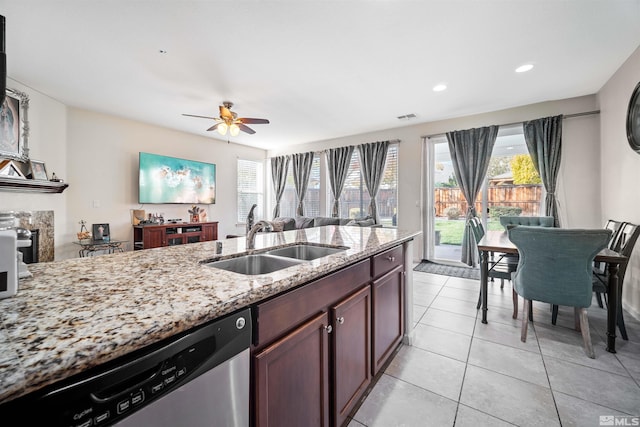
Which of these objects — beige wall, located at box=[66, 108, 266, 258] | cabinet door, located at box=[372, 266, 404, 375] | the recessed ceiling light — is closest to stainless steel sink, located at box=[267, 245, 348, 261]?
cabinet door, located at box=[372, 266, 404, 375]

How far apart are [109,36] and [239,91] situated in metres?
1.41

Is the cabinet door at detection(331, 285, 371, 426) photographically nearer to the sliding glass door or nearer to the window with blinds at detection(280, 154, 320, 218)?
the sliding glass door

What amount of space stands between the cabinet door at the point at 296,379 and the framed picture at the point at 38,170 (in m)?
4.38

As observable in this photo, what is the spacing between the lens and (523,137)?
13.7ft

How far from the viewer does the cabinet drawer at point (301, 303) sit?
837 mm

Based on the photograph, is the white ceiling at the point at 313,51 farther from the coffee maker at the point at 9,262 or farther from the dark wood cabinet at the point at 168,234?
the coffee maker at the point at 9,262

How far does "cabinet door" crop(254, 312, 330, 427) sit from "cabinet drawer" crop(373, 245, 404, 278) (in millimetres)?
559

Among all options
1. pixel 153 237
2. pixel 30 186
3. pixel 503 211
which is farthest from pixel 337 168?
pixel 30 186

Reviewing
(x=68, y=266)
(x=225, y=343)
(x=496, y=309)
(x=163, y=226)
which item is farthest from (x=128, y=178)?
(x=496, y=309)

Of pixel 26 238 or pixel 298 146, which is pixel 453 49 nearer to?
pixel 26 238

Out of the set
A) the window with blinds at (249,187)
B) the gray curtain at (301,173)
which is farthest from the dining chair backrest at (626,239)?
the window with blinds at (249,187)

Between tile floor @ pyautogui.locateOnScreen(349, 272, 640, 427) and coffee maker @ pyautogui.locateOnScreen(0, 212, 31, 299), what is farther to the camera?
tile floor @ pyautogui.locateOnScreen(349, 272, 640, 427)

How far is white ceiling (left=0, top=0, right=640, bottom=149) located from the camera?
6.88ft

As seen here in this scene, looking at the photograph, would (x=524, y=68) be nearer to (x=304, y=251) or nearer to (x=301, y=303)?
(x=304, y=251)
